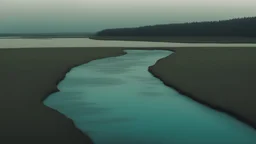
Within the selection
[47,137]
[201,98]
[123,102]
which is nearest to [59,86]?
[123,102]

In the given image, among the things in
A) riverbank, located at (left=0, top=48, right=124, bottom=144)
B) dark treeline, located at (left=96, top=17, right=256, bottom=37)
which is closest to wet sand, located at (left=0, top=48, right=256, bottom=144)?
riverbank, located at (left=0, top=48, right=124, bottom=144)

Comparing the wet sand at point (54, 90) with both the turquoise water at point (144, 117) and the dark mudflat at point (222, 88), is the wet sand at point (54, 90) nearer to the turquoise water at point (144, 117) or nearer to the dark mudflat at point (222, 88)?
the dark mudflat at point (222, 88)

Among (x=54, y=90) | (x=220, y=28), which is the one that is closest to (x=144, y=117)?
(x=54, y=90)

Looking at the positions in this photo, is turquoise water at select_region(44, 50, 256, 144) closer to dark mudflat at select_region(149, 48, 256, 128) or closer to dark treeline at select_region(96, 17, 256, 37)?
dark mudflat at select_region(149, 48, 256, 128)

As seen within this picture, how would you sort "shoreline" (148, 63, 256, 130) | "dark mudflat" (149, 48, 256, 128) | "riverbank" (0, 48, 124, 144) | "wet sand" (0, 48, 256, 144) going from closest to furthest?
"riverbank" (0, 48, 124, 144), "wet sand" (0, 48, 256, 144), "shoreline" (148, 63, 256, 130), "dark mudflat" (149, 48, 256, 128)

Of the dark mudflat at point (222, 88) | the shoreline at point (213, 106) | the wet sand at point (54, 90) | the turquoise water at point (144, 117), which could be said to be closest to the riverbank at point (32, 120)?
the wet sand at point (54, 90)

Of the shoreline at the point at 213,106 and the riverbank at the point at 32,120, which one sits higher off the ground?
the riverbank at the point at 32,120

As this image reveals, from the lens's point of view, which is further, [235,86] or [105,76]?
[105,76]

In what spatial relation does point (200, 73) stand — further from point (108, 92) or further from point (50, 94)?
point (50, 94)
